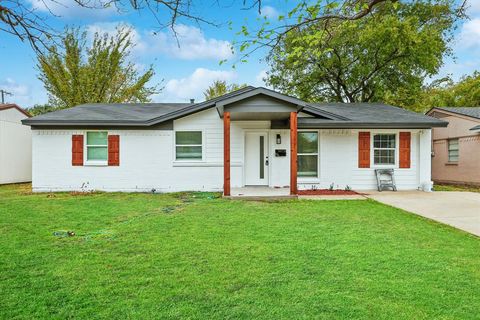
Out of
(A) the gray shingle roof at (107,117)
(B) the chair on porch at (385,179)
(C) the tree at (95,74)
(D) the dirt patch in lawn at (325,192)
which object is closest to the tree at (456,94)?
(B) the chair on porch at (385,179)

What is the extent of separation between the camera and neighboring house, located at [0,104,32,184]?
14461 millimetres

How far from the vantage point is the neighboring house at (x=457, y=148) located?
14.2 m

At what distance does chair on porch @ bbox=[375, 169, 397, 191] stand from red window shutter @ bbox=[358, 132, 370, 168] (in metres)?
0.58

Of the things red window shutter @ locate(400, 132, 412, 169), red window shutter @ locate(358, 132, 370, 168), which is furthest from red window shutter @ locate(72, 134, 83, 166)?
red window shutter @ locate(400, 132, 412, 169)

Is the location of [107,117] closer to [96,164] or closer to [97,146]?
[97,146]

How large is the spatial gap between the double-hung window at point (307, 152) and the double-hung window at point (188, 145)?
3603 mm

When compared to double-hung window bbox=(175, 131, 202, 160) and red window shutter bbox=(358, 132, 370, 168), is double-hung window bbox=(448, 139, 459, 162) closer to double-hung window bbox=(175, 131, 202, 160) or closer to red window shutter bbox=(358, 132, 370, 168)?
red window shutter bbox=(358, 132, 370, 168)

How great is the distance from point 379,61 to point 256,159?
45.0 feet

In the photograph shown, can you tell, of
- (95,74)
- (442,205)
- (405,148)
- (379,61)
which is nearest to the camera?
(442,205)

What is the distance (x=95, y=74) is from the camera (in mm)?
22594

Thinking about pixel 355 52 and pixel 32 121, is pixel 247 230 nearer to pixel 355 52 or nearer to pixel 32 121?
pixel 32 121

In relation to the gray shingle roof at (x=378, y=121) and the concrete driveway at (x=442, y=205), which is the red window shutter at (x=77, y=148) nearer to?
the gray shingle roof at (x=378, y=121)

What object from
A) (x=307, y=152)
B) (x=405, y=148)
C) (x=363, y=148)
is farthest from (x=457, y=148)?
(x=307, y=152)

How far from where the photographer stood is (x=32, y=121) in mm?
10914
